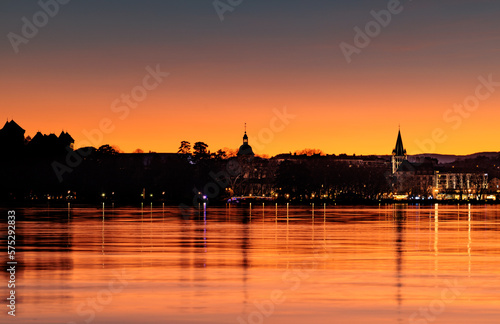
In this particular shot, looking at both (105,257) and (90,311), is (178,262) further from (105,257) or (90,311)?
(90,311)

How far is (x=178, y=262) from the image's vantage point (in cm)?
2938

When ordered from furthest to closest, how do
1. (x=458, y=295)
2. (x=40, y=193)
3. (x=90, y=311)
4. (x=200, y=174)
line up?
(x=200, y=174) < (x=40, y=193) < (x=458, y=295) < (x=90, y=311)

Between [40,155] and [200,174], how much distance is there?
1428 inches

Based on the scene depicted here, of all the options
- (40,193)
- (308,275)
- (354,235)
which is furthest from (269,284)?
(40,193)

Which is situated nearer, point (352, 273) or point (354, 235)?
point (352, 273)

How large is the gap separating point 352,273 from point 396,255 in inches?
288

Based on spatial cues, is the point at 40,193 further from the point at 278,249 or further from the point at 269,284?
the point at 269,284

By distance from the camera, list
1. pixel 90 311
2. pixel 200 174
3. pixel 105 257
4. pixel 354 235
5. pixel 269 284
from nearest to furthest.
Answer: pixel 90 311, pixel 269 284, pixel 105 257, pixel 354 235, pixel 200 174

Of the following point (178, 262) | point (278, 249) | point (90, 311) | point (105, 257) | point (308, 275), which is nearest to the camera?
point (90, 311)

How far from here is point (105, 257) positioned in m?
31.3

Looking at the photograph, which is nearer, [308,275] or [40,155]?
[308,275]

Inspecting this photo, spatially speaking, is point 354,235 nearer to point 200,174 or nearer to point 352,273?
point 352,273

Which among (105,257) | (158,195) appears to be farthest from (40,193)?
(105,257)

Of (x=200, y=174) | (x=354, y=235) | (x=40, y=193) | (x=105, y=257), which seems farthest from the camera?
(x=200, y=174)
